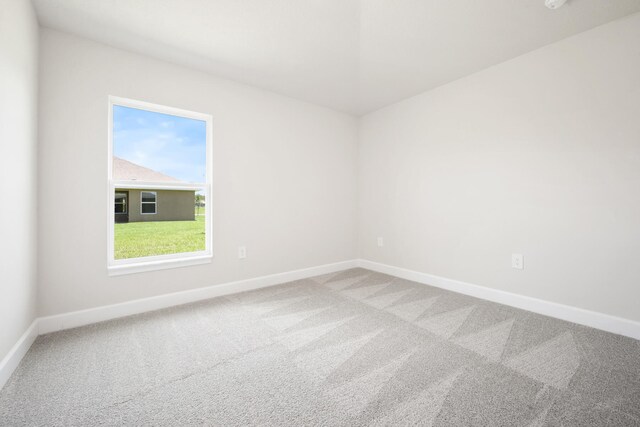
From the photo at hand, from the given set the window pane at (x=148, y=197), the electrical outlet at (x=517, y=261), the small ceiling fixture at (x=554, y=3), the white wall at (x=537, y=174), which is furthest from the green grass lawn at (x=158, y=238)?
the small ceiling fixture at (x=554, y=3)

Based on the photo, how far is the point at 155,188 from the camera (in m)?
2.61

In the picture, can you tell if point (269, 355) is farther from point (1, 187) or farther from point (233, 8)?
point (233, 8)

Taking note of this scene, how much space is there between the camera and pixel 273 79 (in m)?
3.00

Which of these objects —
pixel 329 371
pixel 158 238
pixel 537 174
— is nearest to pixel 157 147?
pixel 158 238

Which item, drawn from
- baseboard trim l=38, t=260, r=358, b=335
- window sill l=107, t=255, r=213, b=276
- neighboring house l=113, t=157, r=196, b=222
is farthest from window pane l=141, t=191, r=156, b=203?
baseboard trim l=38, t=260, r=358, b=335

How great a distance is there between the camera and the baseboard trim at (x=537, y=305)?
6.71 feet

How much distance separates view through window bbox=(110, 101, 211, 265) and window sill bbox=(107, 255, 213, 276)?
3.4 inches

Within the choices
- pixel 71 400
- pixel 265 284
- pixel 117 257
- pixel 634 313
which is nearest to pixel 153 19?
pixel 117 257

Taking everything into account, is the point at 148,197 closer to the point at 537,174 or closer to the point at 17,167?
the point at 17,167

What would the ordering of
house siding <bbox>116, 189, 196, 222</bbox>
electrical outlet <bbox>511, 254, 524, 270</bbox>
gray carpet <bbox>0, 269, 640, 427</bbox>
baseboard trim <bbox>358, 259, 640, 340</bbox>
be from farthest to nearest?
house siding <bbox>116, 189, 196, 222</bbox>
electrical outlet <bbox>511, 254, 524, 270</bbox>
baseboard trim <bbox>358, 259, 640, 340</bbox>
gray carpet <bbox>0, 269, 640, 427</bbox>

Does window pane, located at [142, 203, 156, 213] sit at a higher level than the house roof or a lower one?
lower

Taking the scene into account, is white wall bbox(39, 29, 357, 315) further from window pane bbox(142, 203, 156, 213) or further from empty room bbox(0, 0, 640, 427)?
window pane bbox(142, 203, 156, 213)

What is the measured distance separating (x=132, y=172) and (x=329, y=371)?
2.42m

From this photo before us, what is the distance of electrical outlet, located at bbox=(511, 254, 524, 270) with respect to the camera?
2.57 metres
